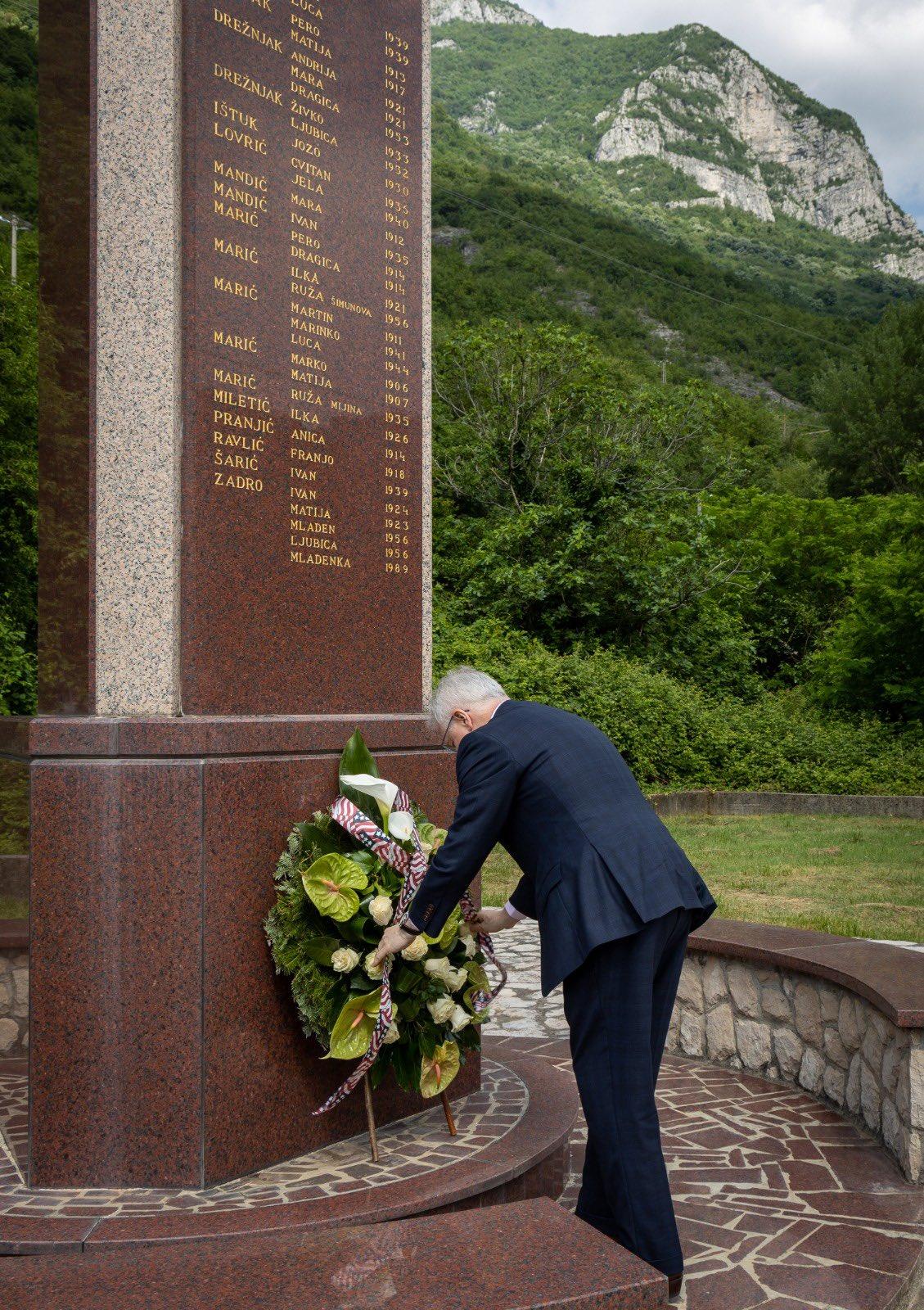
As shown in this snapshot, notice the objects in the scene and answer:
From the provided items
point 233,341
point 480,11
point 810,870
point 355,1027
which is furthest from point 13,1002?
point 480,11

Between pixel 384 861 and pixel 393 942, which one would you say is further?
pixel 384 861

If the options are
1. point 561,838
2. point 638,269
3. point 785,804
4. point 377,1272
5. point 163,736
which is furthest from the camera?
point 638,269

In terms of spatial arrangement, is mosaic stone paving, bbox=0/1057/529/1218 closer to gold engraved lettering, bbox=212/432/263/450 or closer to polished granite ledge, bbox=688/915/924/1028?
polished granite ledge, bbox=688/915/924/1028

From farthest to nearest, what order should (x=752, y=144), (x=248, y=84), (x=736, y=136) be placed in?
(x=752, y=144)
(x=736, y=136)
(x=248, y=84)

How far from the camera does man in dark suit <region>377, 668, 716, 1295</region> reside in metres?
3.41

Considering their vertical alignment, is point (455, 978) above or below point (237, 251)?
below

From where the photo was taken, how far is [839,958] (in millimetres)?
5520

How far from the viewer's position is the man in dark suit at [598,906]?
11.2ft

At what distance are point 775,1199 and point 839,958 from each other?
147cm

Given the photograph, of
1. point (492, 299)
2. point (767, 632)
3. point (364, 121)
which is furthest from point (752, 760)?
point (492, 299)

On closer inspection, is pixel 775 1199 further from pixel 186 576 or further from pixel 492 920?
pixel 186 576

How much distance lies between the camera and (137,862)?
3.76 metres

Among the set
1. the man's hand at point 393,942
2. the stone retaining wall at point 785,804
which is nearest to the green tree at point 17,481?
the stone retaining wall at point 785,804

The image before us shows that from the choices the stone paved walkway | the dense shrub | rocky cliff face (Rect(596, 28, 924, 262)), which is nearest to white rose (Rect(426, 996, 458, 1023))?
the stone paved walkway
